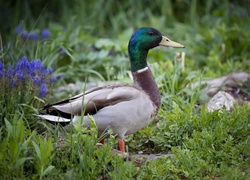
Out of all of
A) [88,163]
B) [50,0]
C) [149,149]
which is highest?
[50,0]

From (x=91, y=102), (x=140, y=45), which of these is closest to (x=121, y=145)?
(x=91, y=102)

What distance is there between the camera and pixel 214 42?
7.50m

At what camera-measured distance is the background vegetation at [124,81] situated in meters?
3.83

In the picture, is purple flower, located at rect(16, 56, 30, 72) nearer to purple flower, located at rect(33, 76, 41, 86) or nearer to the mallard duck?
purple flower, located at rect(33, 76, 41, 86)

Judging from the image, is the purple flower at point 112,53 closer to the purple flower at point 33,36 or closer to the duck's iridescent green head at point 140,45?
the purple flower at point 33,36

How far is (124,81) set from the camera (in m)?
5.75

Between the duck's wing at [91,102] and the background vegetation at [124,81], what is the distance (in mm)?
189

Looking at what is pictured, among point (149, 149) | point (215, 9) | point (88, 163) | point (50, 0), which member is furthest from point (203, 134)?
point (50, 0)

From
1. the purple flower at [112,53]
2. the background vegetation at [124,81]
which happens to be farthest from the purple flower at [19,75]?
the purple flower at [112,53]

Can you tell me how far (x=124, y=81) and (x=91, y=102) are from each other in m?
1.34

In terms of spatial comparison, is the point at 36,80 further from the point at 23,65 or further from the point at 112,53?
the point at 112,53

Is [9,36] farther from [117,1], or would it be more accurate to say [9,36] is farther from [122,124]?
[122,124]

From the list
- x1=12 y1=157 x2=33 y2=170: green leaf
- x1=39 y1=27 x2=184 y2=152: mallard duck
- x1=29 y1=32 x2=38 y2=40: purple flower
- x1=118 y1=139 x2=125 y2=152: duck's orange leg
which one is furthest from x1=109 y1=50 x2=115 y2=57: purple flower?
x1=12 y1=157 x2=33 y2=170: green leaf

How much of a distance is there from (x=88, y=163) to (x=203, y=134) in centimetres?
98
